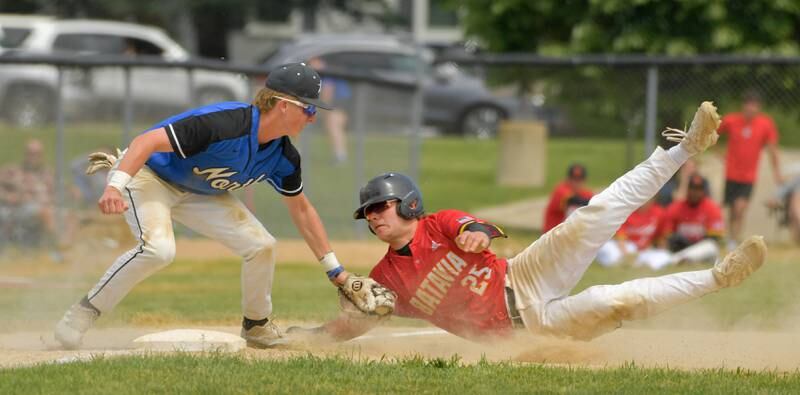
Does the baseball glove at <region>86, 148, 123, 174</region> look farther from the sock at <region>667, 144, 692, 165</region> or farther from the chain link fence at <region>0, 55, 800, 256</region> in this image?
the chain link fence at <region>0, 55, 800, 256</region>

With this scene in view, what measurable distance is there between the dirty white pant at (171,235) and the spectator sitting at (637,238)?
7238 mm

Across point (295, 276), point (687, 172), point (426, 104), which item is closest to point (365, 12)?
point (426, 104)

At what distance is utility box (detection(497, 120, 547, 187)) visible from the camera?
60.0 ft

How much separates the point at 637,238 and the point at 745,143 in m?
2.04

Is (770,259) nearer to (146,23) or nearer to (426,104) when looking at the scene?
(426,104)

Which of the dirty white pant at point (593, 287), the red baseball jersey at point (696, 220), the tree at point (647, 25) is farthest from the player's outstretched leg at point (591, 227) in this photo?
the tree at point (647, 25)

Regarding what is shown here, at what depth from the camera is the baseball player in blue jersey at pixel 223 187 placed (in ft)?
23.5

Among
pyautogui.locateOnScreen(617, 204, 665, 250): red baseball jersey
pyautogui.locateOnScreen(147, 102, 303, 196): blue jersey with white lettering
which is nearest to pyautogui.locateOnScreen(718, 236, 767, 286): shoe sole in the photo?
pyautogui.locateOnScreen(147, 102, 303, 196): blue jersey with white lettering

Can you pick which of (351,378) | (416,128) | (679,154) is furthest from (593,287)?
(416,128)

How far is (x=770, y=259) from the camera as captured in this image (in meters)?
14.7

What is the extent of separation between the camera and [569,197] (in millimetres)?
14492

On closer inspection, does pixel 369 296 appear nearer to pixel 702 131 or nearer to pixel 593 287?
pixel 593 287

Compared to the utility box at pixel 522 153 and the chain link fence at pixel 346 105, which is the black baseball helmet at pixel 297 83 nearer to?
the chain link fence at pixel 346 105

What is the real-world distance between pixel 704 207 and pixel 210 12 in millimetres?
19921
